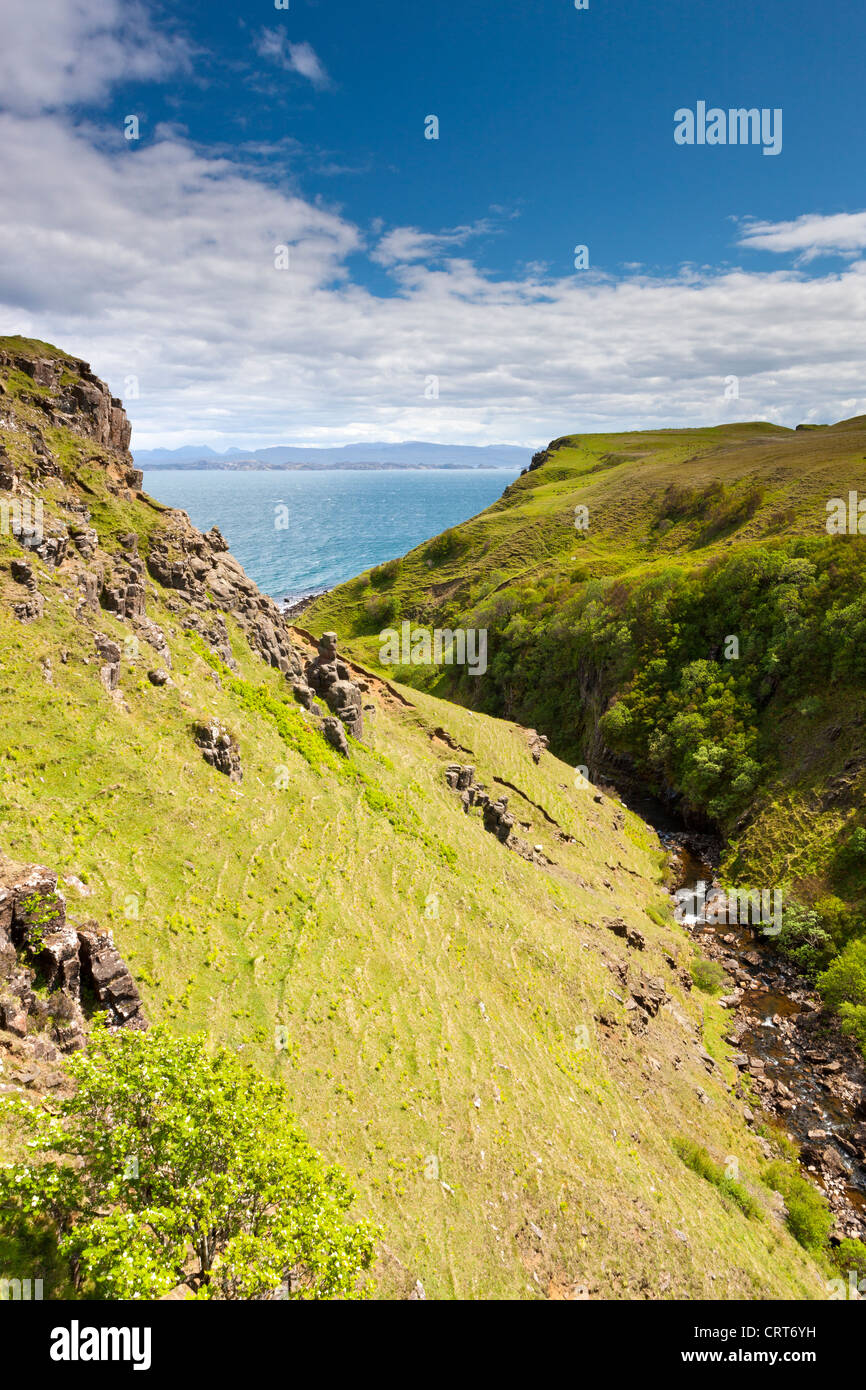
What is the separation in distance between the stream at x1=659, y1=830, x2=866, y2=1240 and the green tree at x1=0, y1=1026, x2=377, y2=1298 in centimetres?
3354

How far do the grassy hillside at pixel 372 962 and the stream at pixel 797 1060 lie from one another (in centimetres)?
318

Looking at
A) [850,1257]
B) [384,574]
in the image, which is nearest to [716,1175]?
[850,1257]

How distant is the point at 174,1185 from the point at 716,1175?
28.6 metres

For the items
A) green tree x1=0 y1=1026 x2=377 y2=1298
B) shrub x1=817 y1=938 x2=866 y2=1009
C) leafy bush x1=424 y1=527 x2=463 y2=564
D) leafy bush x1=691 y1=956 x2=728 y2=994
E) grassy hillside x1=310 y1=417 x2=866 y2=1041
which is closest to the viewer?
green tree x1=0 y1=1026 x2=377 y2=1298

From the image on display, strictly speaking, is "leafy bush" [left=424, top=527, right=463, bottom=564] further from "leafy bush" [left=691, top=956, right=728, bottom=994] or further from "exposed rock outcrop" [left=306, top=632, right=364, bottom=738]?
"leafy bush" [left=691, top=956, right=728, bottom=994]

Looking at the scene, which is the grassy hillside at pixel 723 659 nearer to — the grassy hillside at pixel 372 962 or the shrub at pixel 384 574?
the shrub at pixel 384 574

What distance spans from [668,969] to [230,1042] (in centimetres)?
3537

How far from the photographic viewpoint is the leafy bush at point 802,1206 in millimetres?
30266

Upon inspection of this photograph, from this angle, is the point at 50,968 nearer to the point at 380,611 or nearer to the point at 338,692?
the point at 338,692

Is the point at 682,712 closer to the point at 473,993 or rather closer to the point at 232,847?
the point at 473,993

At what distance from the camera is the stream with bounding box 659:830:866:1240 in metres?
34.9

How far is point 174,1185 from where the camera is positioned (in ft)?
43.4

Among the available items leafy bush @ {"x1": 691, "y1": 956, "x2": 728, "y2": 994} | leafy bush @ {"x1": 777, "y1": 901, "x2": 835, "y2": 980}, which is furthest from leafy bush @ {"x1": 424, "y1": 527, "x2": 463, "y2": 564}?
leafy bush @ {"x1": 691, "y1": 956, "x2": 728, "y2": 994}
